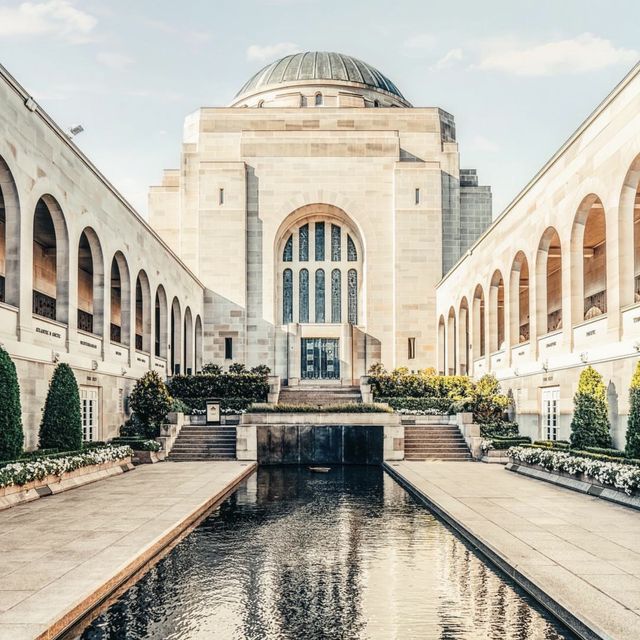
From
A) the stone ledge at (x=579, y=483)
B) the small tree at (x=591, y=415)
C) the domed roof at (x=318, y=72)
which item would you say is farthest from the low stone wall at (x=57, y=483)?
the domed roof at (x=318, y=72)

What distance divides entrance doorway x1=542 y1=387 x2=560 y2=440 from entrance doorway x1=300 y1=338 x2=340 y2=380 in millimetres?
19409

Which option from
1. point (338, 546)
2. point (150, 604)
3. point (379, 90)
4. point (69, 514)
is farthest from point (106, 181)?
point (379, 90)

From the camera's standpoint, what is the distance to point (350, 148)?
44.7 meters

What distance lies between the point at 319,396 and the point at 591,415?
17.4 m

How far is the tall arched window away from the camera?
44.8 m

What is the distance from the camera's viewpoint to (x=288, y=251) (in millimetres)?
45656

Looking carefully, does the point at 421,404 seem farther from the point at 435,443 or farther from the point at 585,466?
the point at 585,466

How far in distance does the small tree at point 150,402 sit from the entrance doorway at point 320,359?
17.3 metres

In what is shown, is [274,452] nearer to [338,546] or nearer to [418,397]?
[418,397]

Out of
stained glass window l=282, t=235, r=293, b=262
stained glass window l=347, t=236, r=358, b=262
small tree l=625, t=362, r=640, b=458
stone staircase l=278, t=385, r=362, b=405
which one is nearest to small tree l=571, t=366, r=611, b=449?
small tree l=625, t=362, r=640, b=458

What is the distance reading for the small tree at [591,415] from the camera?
18995 millimetres

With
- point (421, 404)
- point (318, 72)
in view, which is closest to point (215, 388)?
point (421, 404)

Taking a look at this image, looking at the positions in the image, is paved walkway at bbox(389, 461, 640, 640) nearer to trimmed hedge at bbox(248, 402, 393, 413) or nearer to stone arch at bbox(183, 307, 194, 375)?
trimmed hedge at bbox(248, 402, 393, 413)

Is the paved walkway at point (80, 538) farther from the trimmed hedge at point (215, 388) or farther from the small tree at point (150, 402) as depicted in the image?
the trimmed hedge at point (215, 388)
